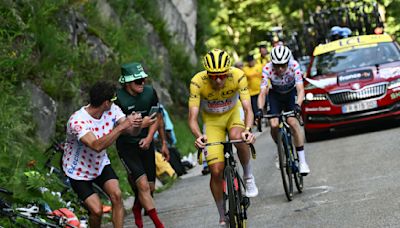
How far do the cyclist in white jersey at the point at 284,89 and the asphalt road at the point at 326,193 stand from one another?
2.35ft

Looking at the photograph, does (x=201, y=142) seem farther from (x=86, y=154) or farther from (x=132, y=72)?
(x=132, y=72)

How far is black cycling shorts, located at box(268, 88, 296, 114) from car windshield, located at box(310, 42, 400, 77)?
6.19 meters

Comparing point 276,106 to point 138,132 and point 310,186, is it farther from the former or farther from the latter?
point 138,132

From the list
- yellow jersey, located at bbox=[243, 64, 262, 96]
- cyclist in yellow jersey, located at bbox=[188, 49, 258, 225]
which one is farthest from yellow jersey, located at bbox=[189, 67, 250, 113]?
yellow jersey, located at bbox=[243, 64, 262, 96]

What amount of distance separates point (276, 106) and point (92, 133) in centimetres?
452

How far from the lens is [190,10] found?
37.1m

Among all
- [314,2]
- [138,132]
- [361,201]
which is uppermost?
[138,132]

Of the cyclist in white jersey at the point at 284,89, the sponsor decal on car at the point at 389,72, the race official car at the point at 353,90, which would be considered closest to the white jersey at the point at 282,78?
the cyclist in white jersey at the point at 284,89

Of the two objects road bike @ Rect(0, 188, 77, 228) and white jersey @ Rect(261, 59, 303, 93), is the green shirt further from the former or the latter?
white jersey @ Rect(261, 59, 303, 93)

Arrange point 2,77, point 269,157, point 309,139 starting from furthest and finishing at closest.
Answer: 1. point 309,139
2. point 269,157
3. point 2,77

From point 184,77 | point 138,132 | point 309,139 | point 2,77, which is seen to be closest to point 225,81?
point 138,132

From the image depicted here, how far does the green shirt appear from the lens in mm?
11453

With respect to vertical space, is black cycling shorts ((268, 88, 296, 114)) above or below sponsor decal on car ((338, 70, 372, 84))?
above

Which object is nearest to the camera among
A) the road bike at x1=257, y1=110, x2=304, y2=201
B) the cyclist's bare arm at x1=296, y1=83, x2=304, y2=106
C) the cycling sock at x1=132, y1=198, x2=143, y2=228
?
the cycling sock at x1=132, y1=198, x2=143, y2=228
